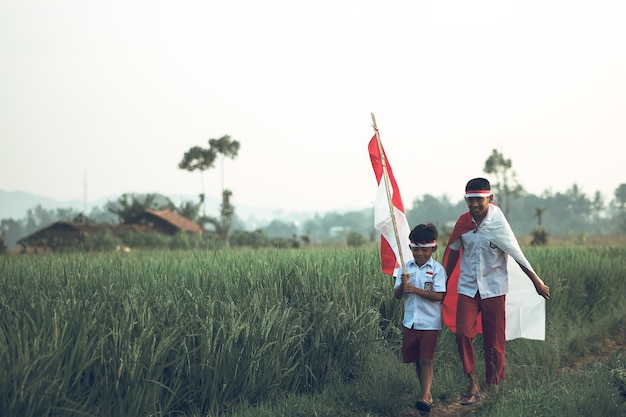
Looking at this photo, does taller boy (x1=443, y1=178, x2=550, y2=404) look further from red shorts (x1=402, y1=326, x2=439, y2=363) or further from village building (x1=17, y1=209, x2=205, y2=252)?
village building (x1=17, y1=209, x2=205, y2=252)

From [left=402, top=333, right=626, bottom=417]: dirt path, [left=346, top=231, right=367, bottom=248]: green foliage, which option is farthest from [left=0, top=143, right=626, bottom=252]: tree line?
[left=402, top=333, right=626, bottom=417]: dirt path

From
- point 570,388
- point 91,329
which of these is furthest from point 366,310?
point 91,329

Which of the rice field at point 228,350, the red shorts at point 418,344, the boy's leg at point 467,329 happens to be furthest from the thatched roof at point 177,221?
the red shorts at point 418,344

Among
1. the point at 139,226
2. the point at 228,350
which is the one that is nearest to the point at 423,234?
the point at 228,350

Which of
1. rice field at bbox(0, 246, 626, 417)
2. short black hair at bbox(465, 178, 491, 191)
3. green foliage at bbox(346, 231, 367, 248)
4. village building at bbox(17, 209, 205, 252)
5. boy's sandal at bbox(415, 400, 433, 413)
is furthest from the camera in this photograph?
village building at bbox(17, 209, 205, 252)

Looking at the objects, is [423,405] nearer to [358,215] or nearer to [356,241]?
[356,241]

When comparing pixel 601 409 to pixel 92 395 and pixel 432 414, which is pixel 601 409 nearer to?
pixel 432 414

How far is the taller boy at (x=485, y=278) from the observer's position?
6363mm

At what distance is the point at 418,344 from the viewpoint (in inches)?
238

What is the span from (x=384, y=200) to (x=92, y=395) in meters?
3.09

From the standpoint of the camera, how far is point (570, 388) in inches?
249

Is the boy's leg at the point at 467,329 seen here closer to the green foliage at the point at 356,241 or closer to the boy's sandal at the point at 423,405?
the boy's sandal at the point at 423,405

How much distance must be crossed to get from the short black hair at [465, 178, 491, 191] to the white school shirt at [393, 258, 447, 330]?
0.78 metres

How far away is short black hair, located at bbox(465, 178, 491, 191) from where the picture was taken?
630 cm
